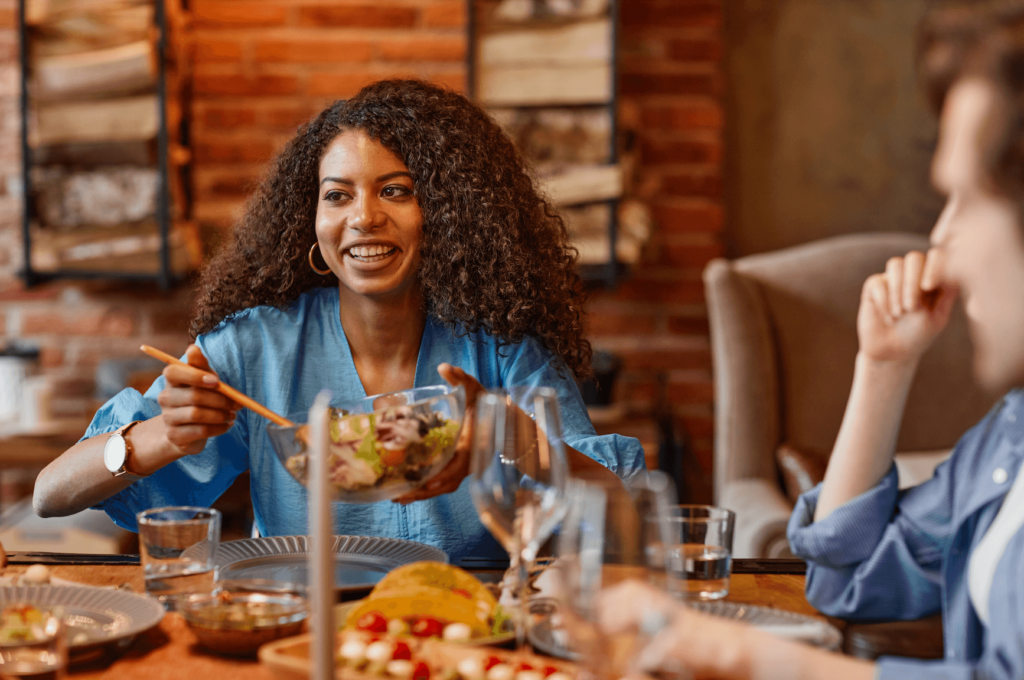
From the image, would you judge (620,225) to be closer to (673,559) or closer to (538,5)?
(538,5)

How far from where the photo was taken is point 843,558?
868 millimetres

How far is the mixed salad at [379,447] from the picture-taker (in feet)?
2.67

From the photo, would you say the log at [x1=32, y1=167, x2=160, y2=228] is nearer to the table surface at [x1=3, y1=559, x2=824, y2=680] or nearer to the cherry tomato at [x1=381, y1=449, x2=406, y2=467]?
the table surface at [x1=3, y1=559, x2=824, y2=680]

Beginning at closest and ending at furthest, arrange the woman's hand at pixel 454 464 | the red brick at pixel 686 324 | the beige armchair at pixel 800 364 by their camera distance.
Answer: the woman's hand at pixel 454 464 → the beige armchair at pixel 800 364 → the red brick at pixel 686 324

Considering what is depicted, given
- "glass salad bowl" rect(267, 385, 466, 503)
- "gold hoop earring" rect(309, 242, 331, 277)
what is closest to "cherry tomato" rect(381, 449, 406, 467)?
"glass salad bowl" rect(267, 385, 466, 503)

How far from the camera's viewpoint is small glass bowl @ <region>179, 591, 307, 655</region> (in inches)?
29.2

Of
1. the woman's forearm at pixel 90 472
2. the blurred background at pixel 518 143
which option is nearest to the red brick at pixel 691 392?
the blurred background at pixel 518 143

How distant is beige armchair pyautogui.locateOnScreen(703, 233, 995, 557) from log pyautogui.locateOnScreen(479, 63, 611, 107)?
23.6 inches

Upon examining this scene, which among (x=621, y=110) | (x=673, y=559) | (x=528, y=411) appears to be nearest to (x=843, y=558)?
(x=673, y=559)

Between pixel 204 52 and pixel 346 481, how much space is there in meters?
2.06

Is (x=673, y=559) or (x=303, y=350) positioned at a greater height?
(x=303, y=350)

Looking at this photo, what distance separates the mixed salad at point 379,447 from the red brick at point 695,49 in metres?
1.94

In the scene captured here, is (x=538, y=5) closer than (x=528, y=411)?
No

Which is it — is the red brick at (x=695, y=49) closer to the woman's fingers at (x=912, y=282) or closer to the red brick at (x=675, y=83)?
the red brick at (x=675, y=83)
